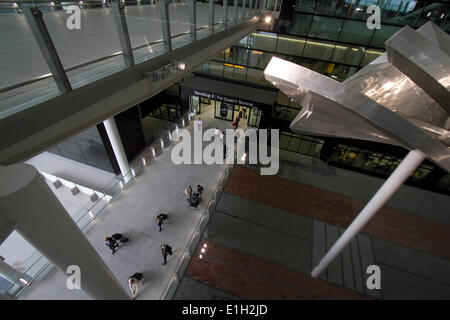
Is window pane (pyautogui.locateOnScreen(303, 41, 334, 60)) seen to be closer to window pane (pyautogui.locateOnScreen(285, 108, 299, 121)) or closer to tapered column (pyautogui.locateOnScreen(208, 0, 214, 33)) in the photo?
window pane (pyautogui.locateOnScreen(285, 108, 299, 121))

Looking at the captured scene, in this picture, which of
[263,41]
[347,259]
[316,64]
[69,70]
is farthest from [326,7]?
[69,70]

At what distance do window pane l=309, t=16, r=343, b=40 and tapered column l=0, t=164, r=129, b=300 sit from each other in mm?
14770

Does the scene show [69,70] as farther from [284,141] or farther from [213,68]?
[284,141]

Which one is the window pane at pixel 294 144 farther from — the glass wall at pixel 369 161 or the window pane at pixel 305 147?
the glass wall at pixel 369 161

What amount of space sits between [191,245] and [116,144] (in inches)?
258

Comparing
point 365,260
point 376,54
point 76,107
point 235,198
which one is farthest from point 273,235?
point 376,54

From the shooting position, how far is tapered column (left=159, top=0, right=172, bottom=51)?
4051 millimetres

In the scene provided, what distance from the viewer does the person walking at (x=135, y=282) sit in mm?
7023

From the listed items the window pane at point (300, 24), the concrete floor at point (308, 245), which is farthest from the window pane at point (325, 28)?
the concrete floor at point (308, 245)

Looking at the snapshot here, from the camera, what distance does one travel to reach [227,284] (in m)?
7.41

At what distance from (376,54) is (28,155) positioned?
16.3m

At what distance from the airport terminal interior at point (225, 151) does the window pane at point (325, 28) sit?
104 millimetres

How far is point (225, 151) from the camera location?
13.3m

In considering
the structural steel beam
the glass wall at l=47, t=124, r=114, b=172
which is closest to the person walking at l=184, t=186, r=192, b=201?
the glass wall at l=47, t=124, r=114, b=172
